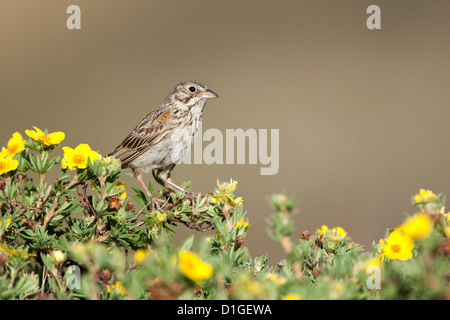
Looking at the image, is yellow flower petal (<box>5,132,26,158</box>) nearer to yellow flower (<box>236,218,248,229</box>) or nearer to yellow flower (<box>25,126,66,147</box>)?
yellow flower (<box>25,126,66,147</box>)

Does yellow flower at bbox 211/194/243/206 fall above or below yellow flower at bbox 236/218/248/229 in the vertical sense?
above

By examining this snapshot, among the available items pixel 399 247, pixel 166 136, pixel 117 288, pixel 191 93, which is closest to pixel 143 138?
pixel 166 136

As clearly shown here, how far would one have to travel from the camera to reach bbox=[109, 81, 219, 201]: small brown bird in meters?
5.04

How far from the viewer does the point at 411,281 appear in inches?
69.1

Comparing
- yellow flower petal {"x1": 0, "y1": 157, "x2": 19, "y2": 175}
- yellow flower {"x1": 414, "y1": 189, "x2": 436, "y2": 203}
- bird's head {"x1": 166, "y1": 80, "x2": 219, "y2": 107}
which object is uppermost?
bird's head {"x1": 166, "y1": 80, "x2": 219, "y2": 107}

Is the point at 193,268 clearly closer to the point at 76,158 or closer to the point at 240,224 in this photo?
the point at 240,224

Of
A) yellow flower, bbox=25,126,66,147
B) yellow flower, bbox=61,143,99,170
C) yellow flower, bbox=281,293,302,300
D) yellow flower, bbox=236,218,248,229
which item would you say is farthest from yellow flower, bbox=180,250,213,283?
yellow flower, bbox=25,126,66,147

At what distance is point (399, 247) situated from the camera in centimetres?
184

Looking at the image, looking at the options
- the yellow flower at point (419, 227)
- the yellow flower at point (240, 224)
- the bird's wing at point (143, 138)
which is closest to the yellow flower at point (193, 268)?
the yellow flower at point (419, 227)

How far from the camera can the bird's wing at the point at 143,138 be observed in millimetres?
5102

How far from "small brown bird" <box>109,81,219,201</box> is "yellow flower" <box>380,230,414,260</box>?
3236 millimetres

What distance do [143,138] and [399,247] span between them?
361 centimetres
